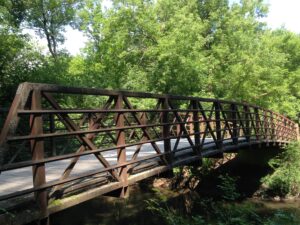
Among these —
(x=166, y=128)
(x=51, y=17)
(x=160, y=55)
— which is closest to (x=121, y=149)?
(x=166, y=128)

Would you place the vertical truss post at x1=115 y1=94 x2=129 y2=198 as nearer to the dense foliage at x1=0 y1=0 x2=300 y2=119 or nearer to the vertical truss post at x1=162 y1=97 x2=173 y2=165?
the vertical truss post at x1=162 y1=97 x2=173 y2=165

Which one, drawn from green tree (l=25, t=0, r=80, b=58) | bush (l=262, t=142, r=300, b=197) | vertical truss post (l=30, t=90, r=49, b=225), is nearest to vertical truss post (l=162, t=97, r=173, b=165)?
vertical truss post (l=30, t=90, r=49, b=225)

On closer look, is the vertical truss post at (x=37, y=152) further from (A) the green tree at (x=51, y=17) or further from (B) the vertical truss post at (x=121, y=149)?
(A) the green tree at (x=51, y=17)

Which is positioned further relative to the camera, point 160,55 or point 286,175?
point 160,55

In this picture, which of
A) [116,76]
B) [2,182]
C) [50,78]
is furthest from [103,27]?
[2,182]

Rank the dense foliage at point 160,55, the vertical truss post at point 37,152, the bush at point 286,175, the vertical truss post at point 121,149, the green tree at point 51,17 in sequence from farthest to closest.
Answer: the green tree at point 51,17, the dense foliage at point 160,55, the bush at point 286,175, the vertical truss post at point 121,149, the vertical truss post at point 37,152

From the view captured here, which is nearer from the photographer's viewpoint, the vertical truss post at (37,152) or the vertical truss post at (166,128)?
the vertical truss post at (37,152)

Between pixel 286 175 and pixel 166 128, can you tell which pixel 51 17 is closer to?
pixel 286 175

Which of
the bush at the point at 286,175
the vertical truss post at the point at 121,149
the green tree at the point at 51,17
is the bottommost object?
the bush at the point at 286,175

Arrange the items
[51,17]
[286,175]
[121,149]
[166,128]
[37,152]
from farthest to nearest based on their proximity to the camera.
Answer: [51,17] → [286,175] → [166,128] → [121,149] → [37,152]

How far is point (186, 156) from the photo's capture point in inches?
288

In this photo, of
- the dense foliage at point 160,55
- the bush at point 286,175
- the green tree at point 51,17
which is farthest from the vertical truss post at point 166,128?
the green tree at point 51,17

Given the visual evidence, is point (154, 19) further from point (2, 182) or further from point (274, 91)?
point (2, 182)

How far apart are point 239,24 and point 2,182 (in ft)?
67.3
